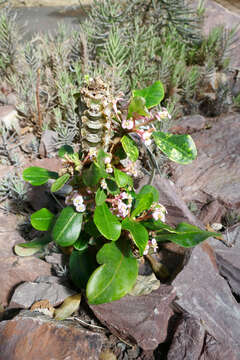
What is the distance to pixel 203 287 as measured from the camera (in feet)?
4.66

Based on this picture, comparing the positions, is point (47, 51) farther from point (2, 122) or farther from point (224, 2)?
point (224, 2)

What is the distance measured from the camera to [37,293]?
4.43 ft

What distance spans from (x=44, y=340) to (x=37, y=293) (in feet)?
1.06

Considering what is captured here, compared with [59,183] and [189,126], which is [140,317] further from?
[189,126]

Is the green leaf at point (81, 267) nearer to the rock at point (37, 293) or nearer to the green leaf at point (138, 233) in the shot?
the rock at point (37, 293)

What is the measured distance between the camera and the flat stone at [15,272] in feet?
4.71

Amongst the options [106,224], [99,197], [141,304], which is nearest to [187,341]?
[141,304]

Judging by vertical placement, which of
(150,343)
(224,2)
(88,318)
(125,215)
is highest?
(224,2)

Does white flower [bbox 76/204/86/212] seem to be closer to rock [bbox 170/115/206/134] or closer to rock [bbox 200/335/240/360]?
rock [bbox 200/335/240/360]

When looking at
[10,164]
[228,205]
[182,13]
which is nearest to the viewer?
[228,205]

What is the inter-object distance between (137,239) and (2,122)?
5.98ft

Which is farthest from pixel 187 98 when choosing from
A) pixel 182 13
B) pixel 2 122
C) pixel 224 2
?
pixel 224 2

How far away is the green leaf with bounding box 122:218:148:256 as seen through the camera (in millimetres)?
1008

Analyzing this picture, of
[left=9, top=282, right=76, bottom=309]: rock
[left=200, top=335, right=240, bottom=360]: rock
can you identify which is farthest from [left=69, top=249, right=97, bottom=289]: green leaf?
[left=200, top=335, right=240, bottom=360]: rock
